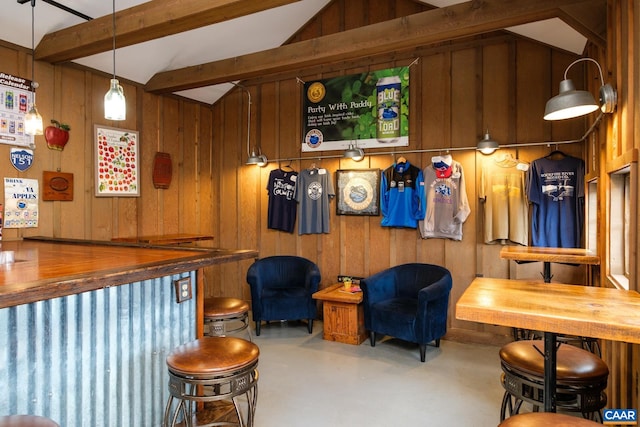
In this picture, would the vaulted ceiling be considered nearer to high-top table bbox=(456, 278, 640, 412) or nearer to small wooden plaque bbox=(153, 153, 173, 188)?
small wooden plaque bbox=(153, 153, 173, 188)

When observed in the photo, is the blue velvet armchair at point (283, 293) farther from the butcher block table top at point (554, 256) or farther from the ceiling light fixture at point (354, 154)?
the butcher block table top at point (554, 256)

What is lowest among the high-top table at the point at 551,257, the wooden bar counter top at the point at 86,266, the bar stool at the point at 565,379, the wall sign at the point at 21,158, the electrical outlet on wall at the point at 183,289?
the bar stool at the point at 565,379

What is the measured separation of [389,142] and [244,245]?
2574 mm

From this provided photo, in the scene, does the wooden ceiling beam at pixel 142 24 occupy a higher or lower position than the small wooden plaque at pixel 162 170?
higher

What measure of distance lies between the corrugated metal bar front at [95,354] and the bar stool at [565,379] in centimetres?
189

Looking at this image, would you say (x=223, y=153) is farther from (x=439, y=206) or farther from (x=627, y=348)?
(x=627, y=348)

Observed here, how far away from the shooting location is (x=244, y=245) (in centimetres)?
578

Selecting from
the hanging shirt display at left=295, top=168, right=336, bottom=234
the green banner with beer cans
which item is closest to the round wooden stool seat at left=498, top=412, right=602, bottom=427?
the green banner with beer cans

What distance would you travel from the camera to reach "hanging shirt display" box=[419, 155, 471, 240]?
4285 millimetres

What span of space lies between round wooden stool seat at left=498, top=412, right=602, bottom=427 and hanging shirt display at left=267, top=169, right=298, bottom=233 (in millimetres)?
4116

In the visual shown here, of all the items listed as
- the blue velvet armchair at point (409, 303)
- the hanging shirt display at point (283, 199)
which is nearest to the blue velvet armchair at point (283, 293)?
the hanging shirt display at point (283, 199)

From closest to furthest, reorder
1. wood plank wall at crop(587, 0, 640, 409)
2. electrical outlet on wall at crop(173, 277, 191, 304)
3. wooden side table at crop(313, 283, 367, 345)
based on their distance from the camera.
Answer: wood plank wall at crop(587, 0, 640, 409) < electrical outlet on wall at crop(173, 277, 191, 304) < wooden side table at crop(313, 283, 367, 345)

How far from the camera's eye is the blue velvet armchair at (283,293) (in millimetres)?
4473

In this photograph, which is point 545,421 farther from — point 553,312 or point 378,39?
point 378,39
